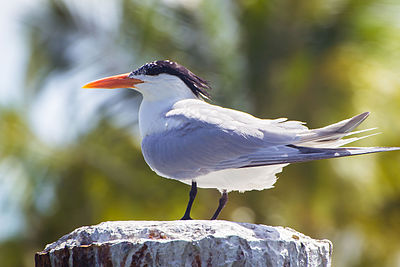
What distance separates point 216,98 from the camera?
1115cm

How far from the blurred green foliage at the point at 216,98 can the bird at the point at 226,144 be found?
592 centimetres

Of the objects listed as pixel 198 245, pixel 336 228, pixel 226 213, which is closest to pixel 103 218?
pixel 226 213

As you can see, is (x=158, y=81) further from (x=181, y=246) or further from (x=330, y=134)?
(x=181, y=246)

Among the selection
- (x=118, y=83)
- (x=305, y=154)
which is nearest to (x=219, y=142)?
(x=305, y=154)

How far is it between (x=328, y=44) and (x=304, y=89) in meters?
1.01

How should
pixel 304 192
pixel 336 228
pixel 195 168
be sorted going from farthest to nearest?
pixel 336 228, pixel 304 192, pixel 195 168

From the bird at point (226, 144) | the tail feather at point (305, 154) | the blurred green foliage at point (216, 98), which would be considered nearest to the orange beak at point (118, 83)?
the bird at point (226, 144)

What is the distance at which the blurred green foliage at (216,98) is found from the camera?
10727 mm

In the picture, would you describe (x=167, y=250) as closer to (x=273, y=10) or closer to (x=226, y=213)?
(x=226, y=213)

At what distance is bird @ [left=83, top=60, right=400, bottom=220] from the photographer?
164 inches

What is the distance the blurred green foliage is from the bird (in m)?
5.92

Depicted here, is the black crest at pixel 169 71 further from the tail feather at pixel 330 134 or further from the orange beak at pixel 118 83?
the tail feather at pixel 330 134

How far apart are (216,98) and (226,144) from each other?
6854 millimetres

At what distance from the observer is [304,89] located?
10.8 m
